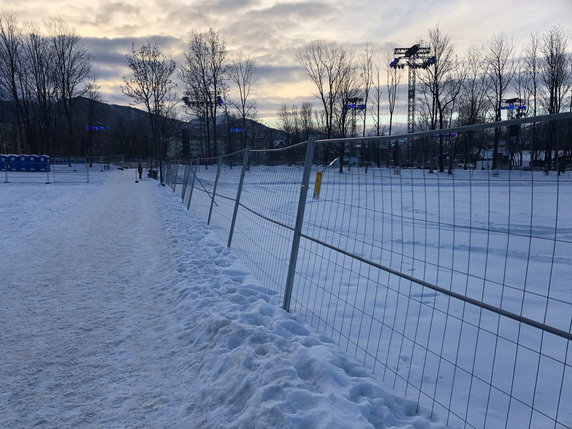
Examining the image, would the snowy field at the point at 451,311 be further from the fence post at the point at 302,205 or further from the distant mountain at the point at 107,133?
the distant mountain at the point at 107,133

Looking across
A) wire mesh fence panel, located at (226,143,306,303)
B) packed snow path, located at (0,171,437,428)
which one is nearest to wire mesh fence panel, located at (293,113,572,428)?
wire mesh fence panel, located at (226,143,306,303)

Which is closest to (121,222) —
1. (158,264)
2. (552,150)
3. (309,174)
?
(158,264)

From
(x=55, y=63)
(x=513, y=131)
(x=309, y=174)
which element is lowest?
(x=309, y=174)

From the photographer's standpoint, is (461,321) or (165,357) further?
(461,321)

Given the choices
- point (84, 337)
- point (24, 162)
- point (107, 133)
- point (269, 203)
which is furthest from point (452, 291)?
point (107, 133)

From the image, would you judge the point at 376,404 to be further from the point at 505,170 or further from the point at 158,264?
the point at 158,264

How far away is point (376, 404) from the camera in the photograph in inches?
110

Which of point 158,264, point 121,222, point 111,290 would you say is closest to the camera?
point 111,290

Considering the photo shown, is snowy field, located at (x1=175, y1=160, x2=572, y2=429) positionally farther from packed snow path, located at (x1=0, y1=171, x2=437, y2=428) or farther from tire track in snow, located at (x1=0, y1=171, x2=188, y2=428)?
tire track in snow, located at (x1=0, y1=171, x2=188, y2=428)

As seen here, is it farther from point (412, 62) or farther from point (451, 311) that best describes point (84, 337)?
point (412, 62)

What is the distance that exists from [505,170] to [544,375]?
2025 mm

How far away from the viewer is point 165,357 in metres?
3.61

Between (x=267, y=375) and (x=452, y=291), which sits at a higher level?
(x=452, y=291)

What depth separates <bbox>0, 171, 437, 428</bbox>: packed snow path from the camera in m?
2.74
